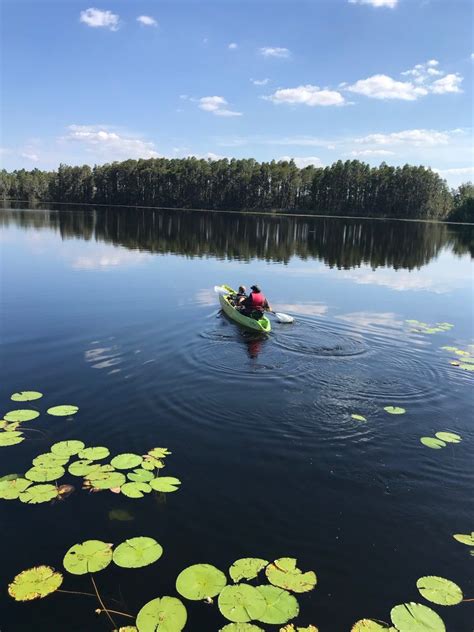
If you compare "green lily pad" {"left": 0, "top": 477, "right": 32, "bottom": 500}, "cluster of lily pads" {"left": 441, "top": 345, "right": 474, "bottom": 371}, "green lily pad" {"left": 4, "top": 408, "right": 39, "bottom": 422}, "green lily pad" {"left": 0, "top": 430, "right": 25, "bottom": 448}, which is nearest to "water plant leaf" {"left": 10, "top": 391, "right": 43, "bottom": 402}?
"green lily pad" {"left": 4, "top": 408, "right": 39, "bottom": 422}

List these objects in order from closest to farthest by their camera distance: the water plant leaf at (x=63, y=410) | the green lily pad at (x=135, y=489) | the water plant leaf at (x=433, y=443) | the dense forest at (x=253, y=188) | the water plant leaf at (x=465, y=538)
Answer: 1. the water plant leaf at (x=465, y=538)
2. the green lily pad at (x=135, y=489)
3. the water plant leaf at (x=433, y=443)
4. the water plant leaf at (x=63, y=410)
5. the dense forest at (x=253, y=188)

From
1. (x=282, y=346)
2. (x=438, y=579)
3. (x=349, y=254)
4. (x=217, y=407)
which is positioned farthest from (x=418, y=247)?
(x=438, y=579)

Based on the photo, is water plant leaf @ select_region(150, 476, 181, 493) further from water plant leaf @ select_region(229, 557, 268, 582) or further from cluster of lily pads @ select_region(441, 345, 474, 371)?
cluster of lily pads @ select_region(441, 345, 474, 371)

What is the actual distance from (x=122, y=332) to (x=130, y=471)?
9208mm

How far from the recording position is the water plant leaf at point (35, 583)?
5523 millimetres

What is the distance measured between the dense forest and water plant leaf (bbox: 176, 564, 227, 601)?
499 ft

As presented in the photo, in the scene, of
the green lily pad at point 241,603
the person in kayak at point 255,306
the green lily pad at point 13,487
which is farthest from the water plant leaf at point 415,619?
the person in kayak at point 255,306

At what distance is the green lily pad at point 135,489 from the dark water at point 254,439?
0.46ft

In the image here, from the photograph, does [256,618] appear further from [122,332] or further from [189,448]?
[122,332]

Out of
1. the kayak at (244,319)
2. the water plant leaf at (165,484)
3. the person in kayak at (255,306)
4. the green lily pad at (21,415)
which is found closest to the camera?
the water plant leaf at (165,484)

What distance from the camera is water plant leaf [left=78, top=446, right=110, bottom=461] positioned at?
8289 mm

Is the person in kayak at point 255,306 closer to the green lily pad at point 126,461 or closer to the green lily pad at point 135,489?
the green lily pad at point 126,461

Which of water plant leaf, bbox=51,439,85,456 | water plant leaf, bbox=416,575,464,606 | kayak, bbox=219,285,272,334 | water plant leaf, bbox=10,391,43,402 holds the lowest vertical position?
water plant leaf, bbox=416,575,464,606

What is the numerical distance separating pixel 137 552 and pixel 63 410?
190 inches
